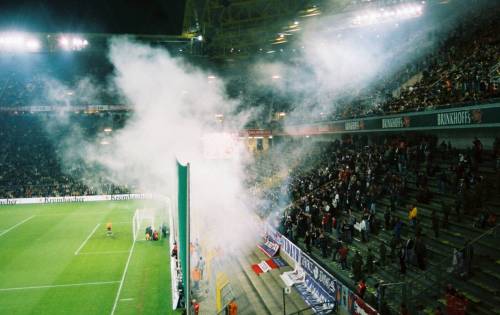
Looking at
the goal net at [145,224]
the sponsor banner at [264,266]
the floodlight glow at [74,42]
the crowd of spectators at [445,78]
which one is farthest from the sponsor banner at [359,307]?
the floodlight glow at [74,42]

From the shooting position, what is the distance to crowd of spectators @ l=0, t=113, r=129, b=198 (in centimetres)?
3253

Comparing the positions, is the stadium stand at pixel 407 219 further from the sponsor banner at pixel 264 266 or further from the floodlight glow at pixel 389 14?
the floodlight glow at pixel 389 14

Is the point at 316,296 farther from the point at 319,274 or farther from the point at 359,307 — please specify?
the point at 359,307

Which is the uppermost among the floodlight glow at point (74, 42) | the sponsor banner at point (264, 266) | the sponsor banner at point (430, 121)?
the floodlight glow at point (74, 42)

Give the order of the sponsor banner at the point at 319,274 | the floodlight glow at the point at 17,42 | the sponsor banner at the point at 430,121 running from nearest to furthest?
the sponsor banner at the point at 319,274 → the sponsor banner at the point at 430,121 → the floodlight glow at the point at 17,42

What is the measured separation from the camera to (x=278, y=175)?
23859 millimetres

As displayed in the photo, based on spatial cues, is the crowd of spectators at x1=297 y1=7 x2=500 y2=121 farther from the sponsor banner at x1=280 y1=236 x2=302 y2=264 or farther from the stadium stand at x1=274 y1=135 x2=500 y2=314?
the sponsor banner at x1=280 y1=236 x2=302 y2=264

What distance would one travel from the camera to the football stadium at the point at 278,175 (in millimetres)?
10188

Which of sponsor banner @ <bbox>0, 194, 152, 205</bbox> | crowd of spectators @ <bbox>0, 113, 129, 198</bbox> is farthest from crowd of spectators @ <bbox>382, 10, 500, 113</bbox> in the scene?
crowd of spectators @ <bbox>0, 113, 129, 198</bbox>

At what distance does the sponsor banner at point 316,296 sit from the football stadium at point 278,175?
0.06 m

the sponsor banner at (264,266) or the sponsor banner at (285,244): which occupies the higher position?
the sponsor banner at (285,244)

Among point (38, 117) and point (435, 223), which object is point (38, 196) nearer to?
point (38, 117)

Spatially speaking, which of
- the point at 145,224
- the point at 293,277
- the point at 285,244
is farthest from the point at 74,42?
the point at 293,277

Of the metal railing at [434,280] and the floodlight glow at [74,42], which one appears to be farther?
the floodlight glow at [74,42]
